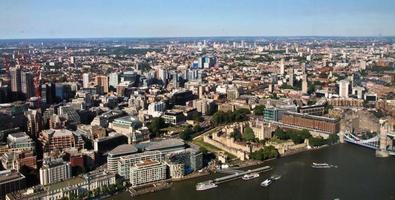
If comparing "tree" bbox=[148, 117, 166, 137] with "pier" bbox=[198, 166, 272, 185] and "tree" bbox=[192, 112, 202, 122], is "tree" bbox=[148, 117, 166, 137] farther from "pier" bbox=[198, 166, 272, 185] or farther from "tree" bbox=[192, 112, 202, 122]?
"pier" bbox=[198, 166, 272, 185]

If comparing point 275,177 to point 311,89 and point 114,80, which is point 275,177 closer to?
point 311,89

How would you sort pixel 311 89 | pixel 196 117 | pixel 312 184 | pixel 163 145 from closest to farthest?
pixel 312 184 → pixel 163 145 → pixel 196 117 → pixel 311 89

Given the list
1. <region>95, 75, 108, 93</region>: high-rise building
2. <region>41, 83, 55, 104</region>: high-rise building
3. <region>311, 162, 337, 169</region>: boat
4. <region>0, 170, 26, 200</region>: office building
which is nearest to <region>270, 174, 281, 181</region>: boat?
<region>311, 162, 337, 169</region>: boat

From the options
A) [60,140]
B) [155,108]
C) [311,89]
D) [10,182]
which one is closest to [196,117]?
[155,108]

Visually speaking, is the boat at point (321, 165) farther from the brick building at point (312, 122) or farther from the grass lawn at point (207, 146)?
the brick building at point (312, 122)

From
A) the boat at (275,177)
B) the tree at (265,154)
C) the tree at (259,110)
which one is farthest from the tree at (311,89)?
the boat at (275,177)

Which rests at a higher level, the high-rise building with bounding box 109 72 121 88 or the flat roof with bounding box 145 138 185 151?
the high-rise building with bounding box 109 72 121 88

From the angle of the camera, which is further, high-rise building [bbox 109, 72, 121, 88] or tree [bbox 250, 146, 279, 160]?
high-rise building [bbox 109, 72, 121, 88]
